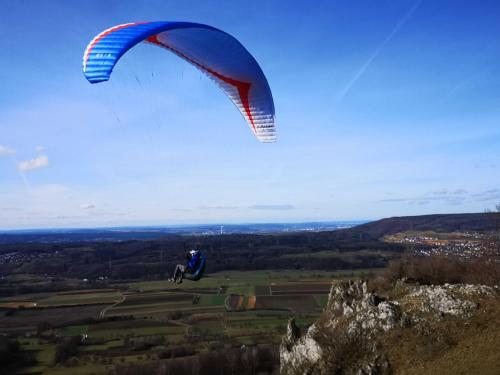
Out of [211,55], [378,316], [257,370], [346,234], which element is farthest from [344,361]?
[346,234]

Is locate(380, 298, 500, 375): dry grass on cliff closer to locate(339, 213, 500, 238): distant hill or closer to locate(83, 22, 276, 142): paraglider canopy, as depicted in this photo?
locate(83, 22, 276, 142): paraglider canopy

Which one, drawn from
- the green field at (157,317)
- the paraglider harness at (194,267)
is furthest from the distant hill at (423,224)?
the paraglider harness at (194,267)

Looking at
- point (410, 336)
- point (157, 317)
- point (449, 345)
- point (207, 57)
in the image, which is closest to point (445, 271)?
point (410, 336)

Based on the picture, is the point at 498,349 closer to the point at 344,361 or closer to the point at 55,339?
the point at 344,361

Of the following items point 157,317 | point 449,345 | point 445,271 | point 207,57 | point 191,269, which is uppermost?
point 207,57

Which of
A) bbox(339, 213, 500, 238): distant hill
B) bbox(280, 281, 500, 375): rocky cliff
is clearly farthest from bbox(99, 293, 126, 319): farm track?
bbox(339, 213, 500, 238): distant hill

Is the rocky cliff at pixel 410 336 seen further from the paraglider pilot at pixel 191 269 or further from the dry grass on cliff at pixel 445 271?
the paraglider pilot at pixel 191 269

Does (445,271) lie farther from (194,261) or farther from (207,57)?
(207,57)
